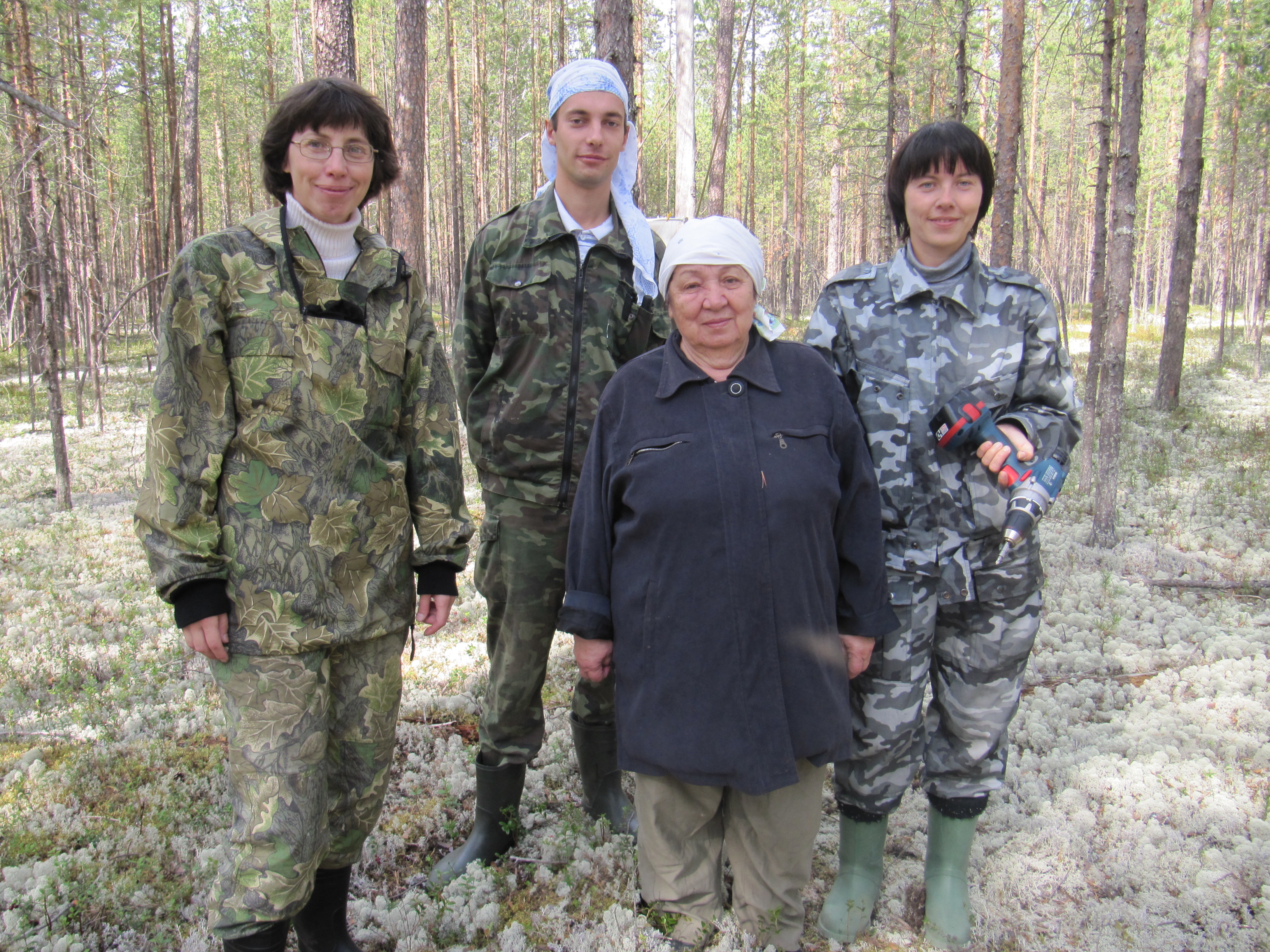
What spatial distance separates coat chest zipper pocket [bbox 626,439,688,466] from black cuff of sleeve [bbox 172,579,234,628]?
1.21 metres

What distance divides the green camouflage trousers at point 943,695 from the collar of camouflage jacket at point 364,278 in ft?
6.20

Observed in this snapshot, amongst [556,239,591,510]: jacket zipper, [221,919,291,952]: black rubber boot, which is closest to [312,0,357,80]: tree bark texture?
[556,239,591,510]: jacket zipper

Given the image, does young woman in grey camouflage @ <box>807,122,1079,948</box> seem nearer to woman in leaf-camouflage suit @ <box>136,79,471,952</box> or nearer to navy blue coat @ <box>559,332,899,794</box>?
navy blue coat @ <box>559,332,899,794</box>

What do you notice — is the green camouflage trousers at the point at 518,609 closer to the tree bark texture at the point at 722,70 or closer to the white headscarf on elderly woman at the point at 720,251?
the white headscarf on elderly woman at the point at 720,251

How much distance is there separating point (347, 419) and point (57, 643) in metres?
4.28

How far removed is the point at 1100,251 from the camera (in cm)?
1027

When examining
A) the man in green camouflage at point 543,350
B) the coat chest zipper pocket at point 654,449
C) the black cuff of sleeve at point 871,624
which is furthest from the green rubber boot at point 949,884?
the coat chest zipper pocket at point 654,449

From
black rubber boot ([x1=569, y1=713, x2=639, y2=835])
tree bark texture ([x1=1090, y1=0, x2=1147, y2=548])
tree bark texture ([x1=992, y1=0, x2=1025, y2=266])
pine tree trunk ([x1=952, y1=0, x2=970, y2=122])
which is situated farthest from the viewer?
pine tree trunk ([x1=952, y1=0, x2=970, y2=122])

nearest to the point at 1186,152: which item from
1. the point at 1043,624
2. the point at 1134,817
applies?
the point at 1043,624

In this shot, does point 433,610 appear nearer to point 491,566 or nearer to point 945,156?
point 491,566

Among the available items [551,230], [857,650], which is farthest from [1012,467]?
[551,230]

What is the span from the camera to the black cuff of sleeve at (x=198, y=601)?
2113 mm

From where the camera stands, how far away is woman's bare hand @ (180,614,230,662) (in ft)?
6.98

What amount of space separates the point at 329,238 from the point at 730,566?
1556 mm
